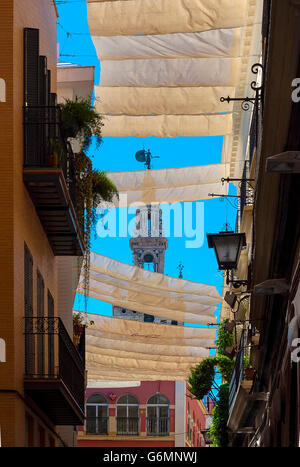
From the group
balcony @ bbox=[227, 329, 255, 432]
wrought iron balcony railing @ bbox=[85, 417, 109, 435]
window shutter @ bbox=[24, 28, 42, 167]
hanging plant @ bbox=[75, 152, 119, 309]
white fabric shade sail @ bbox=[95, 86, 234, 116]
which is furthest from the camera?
wrought iron balcony railing @ bbox=[85, 417, 109, 435]

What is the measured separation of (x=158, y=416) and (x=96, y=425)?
12.7 feet

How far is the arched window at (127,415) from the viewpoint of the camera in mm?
72250

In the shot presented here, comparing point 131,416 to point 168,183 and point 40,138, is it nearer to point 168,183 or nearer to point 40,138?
point 168,183

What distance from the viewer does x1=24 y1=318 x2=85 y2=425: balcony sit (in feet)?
51.2

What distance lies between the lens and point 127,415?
241 feet

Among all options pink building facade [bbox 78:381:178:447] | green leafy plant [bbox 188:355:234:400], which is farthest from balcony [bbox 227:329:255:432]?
pink building facade [bbox 78:381:178:447]

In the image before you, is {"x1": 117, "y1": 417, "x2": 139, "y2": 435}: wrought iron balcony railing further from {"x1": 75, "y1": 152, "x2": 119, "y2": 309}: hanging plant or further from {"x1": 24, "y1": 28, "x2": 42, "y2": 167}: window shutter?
{"x1": 24, "y1": 28, "x2": 42, "y2": 167}: window shutter

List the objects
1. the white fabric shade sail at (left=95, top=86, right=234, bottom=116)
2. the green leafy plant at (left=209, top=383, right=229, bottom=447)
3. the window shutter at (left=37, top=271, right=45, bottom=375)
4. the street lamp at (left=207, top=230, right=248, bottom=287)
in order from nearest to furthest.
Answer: the window shutter at (left=37, top=271, right=45, bottom=375), the street lamp at (left=207, top=230, right=248, bottom=287), the white fabric shade sail at (left=95, top=86, right=234, bottom=116), the green leafy plant at (left=209, top=383, right=229, bottom=447)

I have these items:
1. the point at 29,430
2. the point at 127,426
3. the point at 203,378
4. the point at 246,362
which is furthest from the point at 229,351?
the point at 127,426

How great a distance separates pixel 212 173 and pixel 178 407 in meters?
40.1

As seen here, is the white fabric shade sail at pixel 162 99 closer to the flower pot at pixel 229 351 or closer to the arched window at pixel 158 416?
the flower pot at pixel 229 351

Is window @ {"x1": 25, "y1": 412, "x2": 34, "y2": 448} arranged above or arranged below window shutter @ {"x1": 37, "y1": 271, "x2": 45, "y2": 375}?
below

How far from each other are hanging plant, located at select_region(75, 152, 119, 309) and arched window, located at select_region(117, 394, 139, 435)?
52.5 m

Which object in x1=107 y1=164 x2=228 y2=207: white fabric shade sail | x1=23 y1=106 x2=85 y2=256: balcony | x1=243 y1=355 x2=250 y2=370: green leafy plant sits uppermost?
x1=107 y1=164 x2=228 y2=207: white fabric shade sail
